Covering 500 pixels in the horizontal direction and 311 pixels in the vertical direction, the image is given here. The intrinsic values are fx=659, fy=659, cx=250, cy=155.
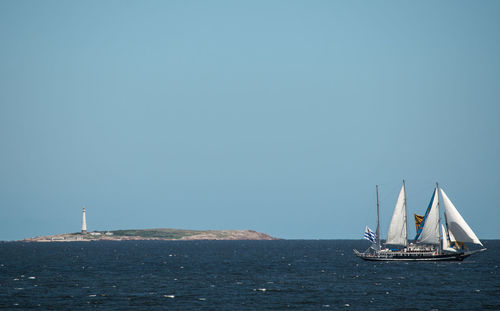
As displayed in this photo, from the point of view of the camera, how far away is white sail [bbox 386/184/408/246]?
153 m

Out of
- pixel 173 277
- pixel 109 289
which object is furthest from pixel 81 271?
pixel 109 289

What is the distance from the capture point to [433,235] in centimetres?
14662

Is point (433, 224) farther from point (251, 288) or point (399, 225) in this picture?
point (251, 288)

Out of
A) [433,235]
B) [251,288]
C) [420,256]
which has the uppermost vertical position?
[433,235]

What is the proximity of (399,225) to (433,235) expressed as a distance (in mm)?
8906

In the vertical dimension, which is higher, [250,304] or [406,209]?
[406,209]

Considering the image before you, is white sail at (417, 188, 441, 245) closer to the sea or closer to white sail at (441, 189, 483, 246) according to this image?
white sail at (441, 189, 483, 246)

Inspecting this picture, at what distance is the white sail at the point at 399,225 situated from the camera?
502 feet

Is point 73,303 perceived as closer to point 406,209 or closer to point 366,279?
point 366,279

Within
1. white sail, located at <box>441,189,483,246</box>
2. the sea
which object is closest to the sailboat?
white sail, located at <box>441,189,483,246</box>

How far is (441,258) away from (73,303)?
92.1 m

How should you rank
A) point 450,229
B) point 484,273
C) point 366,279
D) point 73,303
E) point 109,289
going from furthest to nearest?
point 450,229 < point 484,273 < point 366,279 < point 109,289 < point 73,303

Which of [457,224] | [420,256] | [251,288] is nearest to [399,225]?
[420,256]

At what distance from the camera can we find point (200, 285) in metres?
100
